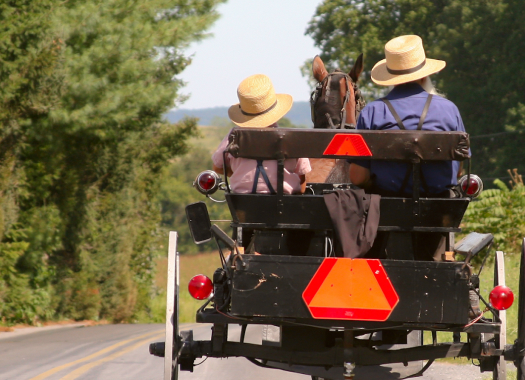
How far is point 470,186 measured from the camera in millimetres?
5465

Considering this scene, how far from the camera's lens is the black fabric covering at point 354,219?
5.08m

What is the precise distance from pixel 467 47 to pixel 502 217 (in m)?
23.9

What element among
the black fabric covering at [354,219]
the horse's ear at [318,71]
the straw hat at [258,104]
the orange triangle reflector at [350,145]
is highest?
the horse's ear at [318,71]

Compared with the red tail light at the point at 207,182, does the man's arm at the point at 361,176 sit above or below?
above

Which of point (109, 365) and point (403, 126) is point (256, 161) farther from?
point (109, 365)

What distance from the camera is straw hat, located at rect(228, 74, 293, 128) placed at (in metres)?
6.10

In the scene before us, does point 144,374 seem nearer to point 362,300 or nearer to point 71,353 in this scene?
point 71,353

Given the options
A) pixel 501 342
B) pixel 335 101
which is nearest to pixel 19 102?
pixel 335 101

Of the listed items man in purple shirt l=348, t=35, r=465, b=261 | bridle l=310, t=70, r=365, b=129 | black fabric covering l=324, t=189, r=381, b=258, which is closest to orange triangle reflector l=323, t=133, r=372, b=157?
black fabric covering l=324, t=189, r=381, b=258

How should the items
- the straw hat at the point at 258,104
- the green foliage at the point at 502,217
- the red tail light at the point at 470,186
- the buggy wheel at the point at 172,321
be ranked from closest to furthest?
the red tail light at the point at 470,186, the buggy wheel at the point at 172,321, the straw hat at the point at 258,104, the green foliage at the point at 502,217

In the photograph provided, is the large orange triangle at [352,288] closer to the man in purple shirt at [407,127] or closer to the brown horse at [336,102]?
the man in purple shirt at [407,127]

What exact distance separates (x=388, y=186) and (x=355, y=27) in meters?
41.2

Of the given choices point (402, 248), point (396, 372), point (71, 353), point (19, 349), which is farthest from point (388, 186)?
point (19, 349)

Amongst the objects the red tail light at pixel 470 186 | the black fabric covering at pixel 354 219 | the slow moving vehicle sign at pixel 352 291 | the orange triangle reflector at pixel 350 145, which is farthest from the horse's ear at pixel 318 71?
the slow moving vehicle sign at pixel 352 291
